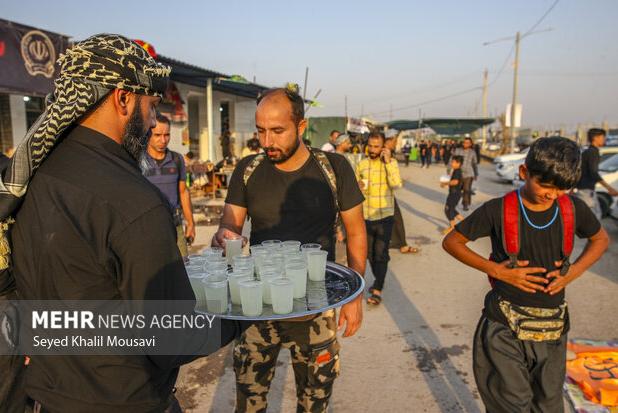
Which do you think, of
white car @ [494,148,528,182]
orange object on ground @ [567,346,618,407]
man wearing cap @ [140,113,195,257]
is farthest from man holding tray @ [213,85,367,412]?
white car @ [494,148,528,182]

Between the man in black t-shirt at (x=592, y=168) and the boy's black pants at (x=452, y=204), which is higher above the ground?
the man in black t-shirt at (x=592, y=168)

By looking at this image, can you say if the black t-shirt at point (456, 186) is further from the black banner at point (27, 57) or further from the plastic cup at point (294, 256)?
the black banner at point (27, 57)

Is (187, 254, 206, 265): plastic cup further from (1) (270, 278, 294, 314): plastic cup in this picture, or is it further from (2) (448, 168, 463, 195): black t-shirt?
(2) (448, 168, 463, 195): black t-shirt

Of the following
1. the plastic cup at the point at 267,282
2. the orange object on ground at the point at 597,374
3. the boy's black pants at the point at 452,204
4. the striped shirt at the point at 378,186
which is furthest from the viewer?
the boy's black pants at the point at 452,204

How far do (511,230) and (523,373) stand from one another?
793 millimetres

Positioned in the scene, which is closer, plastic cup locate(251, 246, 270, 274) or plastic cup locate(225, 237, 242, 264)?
plastic cup locate(251, 246, 270, 274)

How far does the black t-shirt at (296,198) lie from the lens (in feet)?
8.91

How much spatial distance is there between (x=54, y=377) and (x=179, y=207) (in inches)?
150

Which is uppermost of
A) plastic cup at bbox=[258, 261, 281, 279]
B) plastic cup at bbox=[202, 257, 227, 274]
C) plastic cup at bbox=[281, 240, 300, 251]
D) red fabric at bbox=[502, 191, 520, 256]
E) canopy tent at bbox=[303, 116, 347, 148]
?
canopy tent at bbox=[303, 116, 347, 148]

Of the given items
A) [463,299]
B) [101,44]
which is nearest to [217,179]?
[463,299]

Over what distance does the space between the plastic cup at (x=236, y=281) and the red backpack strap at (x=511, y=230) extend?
144 centimetres

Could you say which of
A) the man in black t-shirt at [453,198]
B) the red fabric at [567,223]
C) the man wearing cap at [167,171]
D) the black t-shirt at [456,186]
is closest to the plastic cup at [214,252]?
the red fabric at [567,223]

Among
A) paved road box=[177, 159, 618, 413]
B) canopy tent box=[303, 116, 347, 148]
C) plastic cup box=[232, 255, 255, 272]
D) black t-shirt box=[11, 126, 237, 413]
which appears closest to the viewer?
black t-shirt box=[11, 126, 237, 413]

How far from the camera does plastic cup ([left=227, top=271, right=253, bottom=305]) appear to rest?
206cm
